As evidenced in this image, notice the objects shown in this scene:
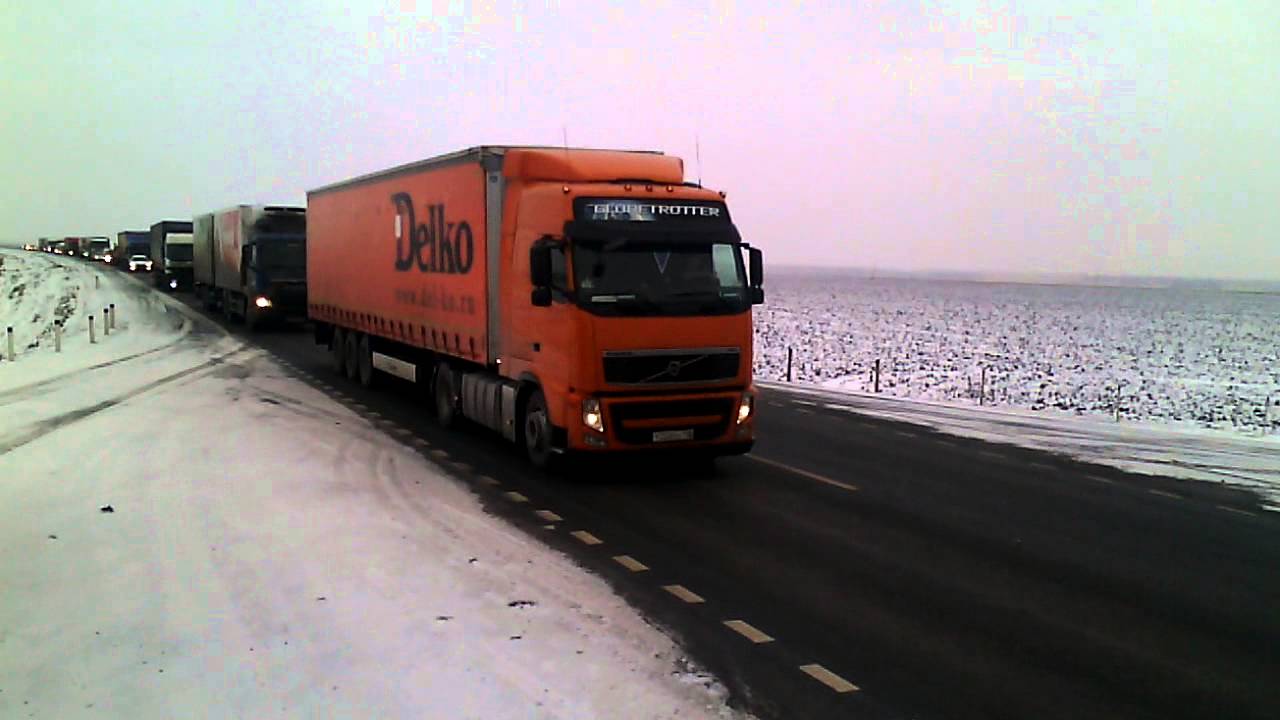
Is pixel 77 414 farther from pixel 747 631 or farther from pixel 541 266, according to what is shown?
pixel 747 631

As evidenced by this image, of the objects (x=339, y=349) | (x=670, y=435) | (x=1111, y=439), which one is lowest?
(x=1111, y=439)

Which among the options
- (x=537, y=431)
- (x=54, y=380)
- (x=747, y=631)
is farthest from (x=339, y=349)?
(x=747, y=631)

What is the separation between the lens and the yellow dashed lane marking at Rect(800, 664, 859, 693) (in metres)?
5.83

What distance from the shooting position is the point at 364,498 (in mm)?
10445

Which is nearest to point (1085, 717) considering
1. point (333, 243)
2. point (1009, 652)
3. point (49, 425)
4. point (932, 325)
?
point (1009, 652)

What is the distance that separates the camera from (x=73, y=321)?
1469 inches

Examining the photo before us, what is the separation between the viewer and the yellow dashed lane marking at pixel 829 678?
583cm

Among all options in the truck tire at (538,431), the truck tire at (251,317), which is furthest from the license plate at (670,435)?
the truck tire at (251,317)

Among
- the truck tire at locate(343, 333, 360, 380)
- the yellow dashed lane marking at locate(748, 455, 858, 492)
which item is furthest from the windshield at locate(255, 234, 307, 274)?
the yellow dashed lane marking at locate(748, 455, 858, 492)

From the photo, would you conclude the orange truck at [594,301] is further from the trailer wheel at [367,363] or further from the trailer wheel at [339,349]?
the trailer wheel at [339,349]

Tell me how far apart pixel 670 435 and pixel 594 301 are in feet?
5.64

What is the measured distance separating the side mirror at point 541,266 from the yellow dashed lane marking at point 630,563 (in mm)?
Result: 3896

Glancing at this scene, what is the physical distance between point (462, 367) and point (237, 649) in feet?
29.4

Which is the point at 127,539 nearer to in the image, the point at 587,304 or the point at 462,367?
the point at 587,304
